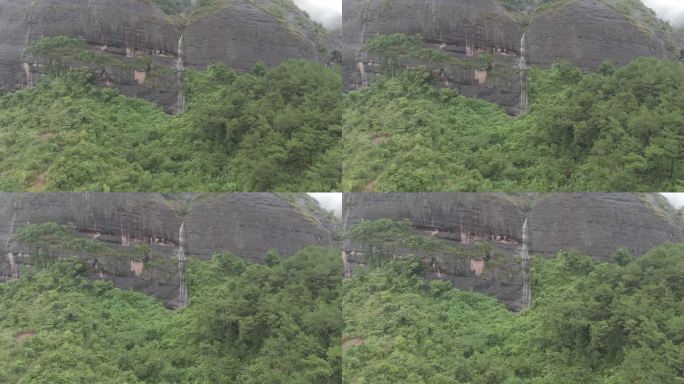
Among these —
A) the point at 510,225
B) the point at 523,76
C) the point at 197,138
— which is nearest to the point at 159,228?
the point at 197,138

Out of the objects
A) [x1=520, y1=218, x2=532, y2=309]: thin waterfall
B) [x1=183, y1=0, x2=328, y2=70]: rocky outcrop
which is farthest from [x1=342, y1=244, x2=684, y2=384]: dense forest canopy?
[x1=183, y1=0, x2=328, y2=70]: rocky outcrop

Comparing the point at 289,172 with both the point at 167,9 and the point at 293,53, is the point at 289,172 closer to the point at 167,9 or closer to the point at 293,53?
the point at 293,53

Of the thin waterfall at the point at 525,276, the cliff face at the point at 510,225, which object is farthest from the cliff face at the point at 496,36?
the thin waterfall at the point at 525,276

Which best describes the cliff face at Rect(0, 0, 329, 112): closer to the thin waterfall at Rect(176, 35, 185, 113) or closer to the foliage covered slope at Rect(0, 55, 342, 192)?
the thin waterfall at Rect(176, 35, 185, 113)

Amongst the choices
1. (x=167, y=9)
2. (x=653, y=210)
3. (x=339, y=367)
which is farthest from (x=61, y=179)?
(x=653, y=210)

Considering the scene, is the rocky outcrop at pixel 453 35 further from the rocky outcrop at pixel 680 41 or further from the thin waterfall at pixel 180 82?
the thin waterfall at pixel 180 82

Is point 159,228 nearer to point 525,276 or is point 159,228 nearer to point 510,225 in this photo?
point 510,225
